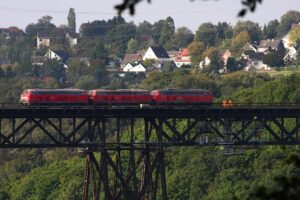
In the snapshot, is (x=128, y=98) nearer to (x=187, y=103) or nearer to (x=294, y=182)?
(x=187, y=103)

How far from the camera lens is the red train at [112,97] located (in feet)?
239

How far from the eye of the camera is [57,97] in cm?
7269

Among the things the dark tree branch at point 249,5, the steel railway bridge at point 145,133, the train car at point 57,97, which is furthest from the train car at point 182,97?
the dark tree branch at point 249,5

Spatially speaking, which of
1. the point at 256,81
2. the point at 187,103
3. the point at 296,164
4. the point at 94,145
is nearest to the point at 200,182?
the point at 187,103

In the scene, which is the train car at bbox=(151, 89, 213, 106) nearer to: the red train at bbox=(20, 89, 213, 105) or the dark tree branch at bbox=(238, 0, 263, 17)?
the red train at bbox=(20, 89, 213, 105)

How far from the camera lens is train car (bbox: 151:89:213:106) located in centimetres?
7638

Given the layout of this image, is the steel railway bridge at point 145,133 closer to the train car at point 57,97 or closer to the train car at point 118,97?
the train car at point 57,97

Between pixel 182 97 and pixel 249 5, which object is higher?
pixel 249 5

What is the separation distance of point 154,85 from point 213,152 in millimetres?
64019

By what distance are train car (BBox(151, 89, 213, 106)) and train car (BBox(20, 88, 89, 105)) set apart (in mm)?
4933

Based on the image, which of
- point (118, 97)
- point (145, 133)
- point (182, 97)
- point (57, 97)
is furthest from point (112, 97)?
point (145, 133)

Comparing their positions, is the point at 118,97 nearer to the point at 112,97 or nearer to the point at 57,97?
the point at 112,97

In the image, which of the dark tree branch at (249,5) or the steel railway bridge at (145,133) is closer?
the dark tree branch at (249,5)

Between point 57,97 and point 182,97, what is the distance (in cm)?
811
